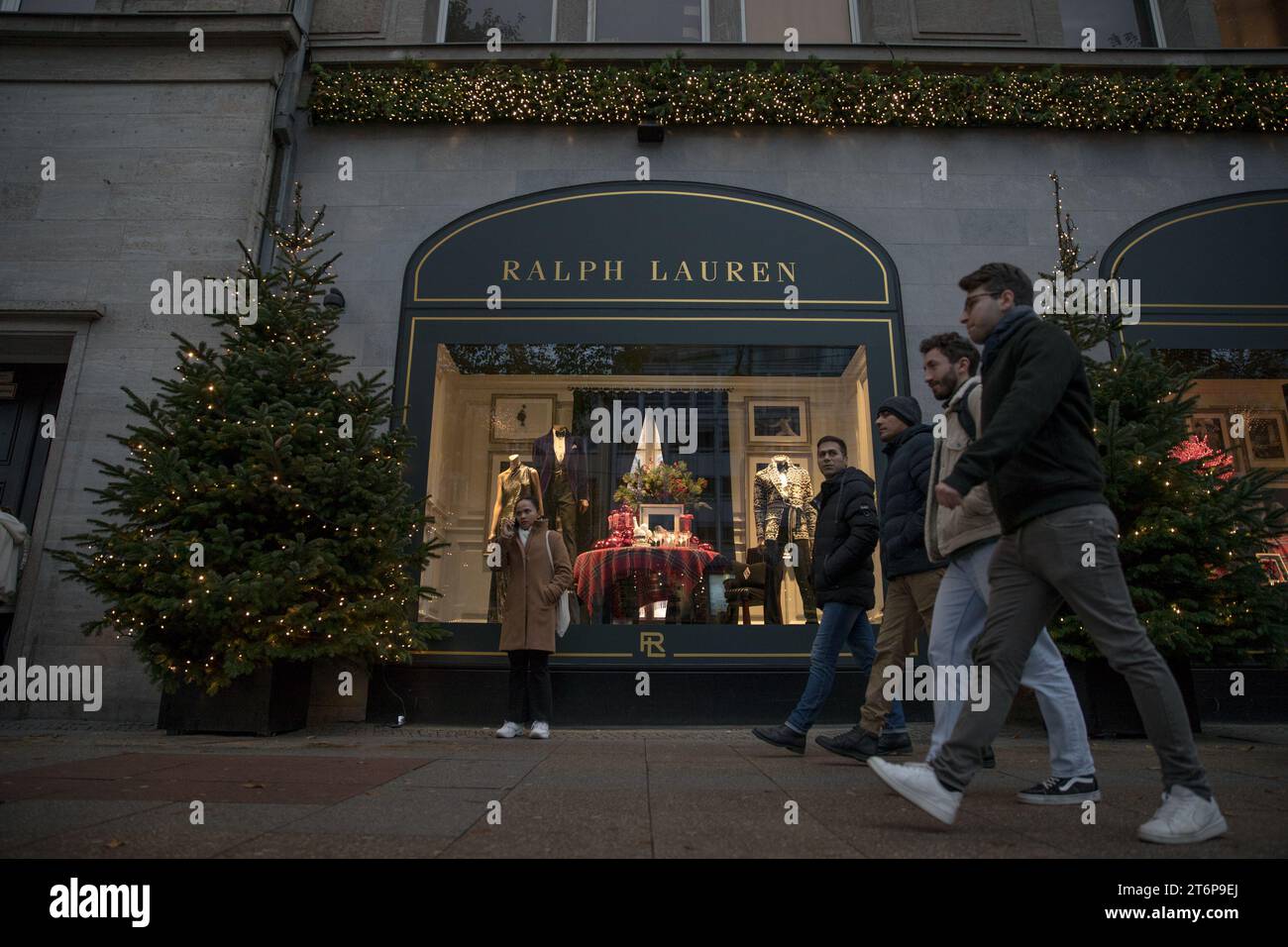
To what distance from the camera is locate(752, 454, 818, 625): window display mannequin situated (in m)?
8.39

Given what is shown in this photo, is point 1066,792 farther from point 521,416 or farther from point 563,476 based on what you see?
point 521,416

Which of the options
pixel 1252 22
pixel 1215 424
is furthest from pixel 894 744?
pixel 1252 22

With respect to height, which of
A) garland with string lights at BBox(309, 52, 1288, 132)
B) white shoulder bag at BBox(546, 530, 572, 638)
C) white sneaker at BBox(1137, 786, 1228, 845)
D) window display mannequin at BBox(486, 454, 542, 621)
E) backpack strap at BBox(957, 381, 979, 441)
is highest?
garland with string lights at BBox(309, 52, 1288, 132)

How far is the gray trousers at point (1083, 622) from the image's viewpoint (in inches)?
110

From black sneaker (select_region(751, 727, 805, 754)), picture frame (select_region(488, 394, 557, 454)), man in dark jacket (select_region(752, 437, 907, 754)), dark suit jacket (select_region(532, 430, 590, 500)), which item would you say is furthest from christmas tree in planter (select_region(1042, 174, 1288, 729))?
picture frame (select_region(488, 394, 557, 454))

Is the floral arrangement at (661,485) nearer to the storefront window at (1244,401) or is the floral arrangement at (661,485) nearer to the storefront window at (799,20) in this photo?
the storefront window at (1244,401)

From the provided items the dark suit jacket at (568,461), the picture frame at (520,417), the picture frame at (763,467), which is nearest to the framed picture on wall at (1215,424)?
the picture frame at (763,467)

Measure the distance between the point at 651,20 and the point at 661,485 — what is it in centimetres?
618

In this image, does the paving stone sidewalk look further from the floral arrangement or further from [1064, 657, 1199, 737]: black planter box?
the floral arrangement

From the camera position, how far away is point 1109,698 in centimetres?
634

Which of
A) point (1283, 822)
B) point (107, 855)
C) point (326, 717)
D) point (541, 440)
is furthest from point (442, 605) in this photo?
point (1283, 822)

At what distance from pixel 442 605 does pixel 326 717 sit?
1.48 metres

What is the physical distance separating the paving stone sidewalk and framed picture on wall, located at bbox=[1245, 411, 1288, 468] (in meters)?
4.49

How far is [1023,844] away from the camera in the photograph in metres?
2.76
